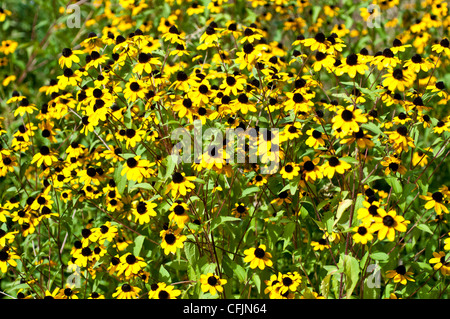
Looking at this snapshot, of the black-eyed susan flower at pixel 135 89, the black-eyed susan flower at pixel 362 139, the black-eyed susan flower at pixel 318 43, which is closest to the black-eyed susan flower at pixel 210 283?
the black-eyed susan flower at pixel 362 139

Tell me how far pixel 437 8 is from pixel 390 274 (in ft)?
9.06

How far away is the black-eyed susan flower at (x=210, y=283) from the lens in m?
1.79

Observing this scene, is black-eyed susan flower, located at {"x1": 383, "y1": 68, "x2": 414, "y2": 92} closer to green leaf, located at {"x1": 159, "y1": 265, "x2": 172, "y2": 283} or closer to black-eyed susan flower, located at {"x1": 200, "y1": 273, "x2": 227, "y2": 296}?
black-eyed susan flower, located at {"x1": 200, "y1": 273, "x2": 227, "y2": 296}

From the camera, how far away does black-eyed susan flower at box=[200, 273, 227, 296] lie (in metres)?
1.79

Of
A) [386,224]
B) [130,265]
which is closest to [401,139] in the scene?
[386,224]

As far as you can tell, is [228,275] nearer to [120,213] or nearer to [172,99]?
[120,213]

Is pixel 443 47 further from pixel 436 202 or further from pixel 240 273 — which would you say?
pixel 240 273

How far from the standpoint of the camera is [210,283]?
1805 millimetres


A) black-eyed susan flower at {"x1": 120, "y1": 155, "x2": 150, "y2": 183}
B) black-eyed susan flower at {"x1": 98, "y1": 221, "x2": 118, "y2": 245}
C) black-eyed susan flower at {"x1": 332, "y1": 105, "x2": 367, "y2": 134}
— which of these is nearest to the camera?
black-eyed susan flower at {"x1": 332, "y1": 105, "x2": 367, "y2": 134}

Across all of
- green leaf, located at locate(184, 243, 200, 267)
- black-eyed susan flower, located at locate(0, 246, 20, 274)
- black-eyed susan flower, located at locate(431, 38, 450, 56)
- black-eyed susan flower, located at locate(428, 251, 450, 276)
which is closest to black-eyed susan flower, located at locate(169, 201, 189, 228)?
green leaf, located at locate(184, 243, 200, 267)

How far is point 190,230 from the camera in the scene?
1.94 meters

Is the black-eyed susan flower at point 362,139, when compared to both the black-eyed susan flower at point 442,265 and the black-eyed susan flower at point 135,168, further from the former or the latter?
the black-eyed susan flower at point 135,168

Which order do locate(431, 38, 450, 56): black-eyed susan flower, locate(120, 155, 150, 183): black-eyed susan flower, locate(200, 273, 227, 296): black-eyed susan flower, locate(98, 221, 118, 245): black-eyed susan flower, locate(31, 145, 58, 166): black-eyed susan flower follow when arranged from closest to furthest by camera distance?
locate(200, 273, 227, 296): black-eyed susan flower
locate(120, 155, 150, 183): black-eyed susan flower
locate(98, 221, 118, 245): black-eyed susan flower
locate(431, 38, 450, 56): black-eyed susan flower
locate(31, 145, 58, 166): black-eyed susan flower
